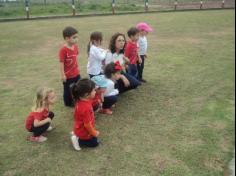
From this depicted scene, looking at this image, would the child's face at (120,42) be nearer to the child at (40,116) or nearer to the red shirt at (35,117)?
the child at (40,116)

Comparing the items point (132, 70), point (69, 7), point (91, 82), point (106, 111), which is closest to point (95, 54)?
point (106, 111)

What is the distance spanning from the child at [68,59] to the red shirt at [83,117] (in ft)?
4.03

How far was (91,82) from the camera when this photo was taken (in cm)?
415

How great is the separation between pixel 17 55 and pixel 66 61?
4.88 meters

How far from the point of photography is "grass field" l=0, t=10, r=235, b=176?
3857 millimetres

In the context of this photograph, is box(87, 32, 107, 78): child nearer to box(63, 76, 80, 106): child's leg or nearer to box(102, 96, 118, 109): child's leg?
box(63, 76, 80, 106): child's leg

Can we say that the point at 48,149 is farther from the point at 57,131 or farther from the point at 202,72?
the point at 202,72

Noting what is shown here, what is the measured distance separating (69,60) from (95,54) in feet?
1.36

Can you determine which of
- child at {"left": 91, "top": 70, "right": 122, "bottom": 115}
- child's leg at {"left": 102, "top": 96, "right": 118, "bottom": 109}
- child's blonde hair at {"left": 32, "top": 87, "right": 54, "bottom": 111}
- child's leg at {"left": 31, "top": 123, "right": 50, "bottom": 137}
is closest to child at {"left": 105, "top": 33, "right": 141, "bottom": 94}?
child at {"left": 91, "top": 70, "right": 122, "bottom": 115}

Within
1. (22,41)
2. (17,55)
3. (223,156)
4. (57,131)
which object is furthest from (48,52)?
(223,156)

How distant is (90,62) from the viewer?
559 centimetres

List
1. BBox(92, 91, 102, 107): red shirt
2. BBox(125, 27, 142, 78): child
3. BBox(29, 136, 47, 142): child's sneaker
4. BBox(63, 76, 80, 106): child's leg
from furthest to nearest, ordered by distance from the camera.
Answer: BBox(125, 27, 142, 78): child, BBox(63, 76, 80, 106): child's leg, BBox(92, 91, 102, 107): red shirt, BBox(29, 136, 47, 142): child's sneaker

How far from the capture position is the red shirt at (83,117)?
13.2 feet

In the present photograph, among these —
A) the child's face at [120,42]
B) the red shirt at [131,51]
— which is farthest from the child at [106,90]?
the red shirt at [131,51]
